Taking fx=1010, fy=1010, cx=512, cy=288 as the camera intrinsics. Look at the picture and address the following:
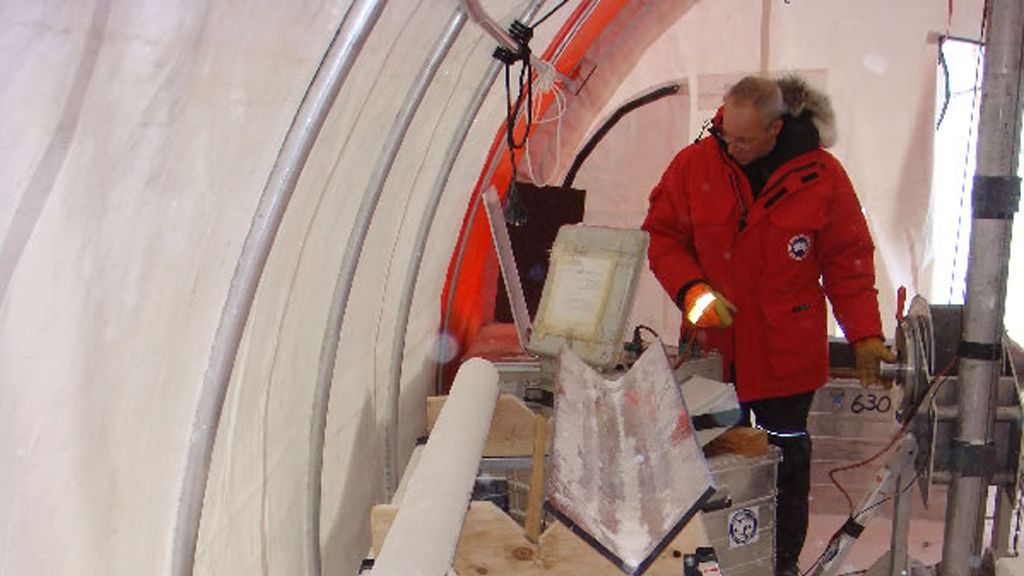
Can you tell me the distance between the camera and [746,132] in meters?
3.62

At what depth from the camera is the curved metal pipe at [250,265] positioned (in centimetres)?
178

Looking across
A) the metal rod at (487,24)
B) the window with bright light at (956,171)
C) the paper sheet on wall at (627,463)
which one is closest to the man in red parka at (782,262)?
the metal rod at (487,24)

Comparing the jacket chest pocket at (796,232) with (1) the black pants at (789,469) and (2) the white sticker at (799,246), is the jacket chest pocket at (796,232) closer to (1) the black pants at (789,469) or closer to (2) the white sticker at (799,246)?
(2) the white sticker at (799,246)

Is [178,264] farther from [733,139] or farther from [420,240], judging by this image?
[733,139]

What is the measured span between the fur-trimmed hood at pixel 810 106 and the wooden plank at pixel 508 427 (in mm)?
1477

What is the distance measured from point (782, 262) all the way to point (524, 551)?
1.96 metres

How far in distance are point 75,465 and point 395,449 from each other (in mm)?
2435

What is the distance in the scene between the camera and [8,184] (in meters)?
1.18

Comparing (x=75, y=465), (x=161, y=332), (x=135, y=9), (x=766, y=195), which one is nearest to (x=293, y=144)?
(x=161, y=332)

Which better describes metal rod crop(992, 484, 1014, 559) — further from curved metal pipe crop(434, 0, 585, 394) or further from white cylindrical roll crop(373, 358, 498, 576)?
curved metal pipe crop(434, 0, 585, 394)

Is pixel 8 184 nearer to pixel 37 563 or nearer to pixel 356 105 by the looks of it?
pixel 37 563

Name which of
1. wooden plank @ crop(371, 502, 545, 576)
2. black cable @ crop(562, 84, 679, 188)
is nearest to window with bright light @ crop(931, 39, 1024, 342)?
black cable @ crop(562, 84, 679, 188)

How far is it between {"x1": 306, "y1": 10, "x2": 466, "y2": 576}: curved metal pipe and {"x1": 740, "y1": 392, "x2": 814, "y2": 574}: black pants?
5.57 feet

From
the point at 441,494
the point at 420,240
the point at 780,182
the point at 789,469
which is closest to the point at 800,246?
the point at 780,182
